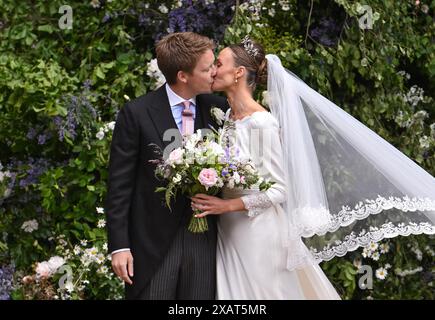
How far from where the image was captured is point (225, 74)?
13.0 feet

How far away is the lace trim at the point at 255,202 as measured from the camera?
3760mm

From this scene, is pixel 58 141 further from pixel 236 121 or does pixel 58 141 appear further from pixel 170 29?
pixel 236 121

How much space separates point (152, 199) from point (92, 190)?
1.28 metres

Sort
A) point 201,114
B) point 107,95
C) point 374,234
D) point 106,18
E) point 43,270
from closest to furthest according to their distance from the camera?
point 374,234, point 201,114, point 43,270, point 107,95, point 106,18

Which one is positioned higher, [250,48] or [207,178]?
[250,48]

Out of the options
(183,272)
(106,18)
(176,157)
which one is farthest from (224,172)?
(106,18)

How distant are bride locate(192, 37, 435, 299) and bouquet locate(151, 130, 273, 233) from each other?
10 cm

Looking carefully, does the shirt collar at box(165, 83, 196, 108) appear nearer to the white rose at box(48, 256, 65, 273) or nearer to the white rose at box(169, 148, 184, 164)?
the white rose at box(169, 148, 184, 164)

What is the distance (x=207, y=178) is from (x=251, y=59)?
2.22ft

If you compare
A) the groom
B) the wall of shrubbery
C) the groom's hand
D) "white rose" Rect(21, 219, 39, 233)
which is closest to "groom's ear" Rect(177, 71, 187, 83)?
the groom

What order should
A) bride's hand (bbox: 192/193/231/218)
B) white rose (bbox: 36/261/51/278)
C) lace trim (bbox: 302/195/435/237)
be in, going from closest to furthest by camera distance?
bride's hand (bbox: 192/193/231/218), lace trim (bbox: 302/195/435/237), white rose (bbox: 36/261/51/278)

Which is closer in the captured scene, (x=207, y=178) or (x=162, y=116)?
(x=207, y=178)

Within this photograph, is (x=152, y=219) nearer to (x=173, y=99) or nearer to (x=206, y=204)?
(x=206, y=204)

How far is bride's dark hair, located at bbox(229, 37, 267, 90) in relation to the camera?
13.0 ft
